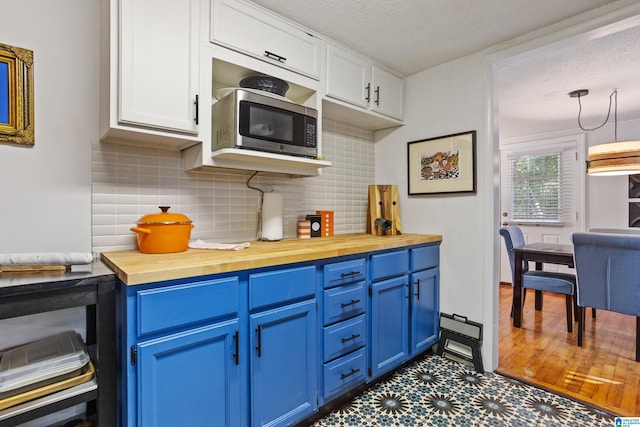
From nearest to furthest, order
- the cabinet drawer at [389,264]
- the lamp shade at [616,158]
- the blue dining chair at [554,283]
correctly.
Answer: the cabinet drawer at [389,264], the lamp shade at [616,158], the blue dining chair at [554,283]

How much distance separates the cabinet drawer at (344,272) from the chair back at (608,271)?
195 centimetres

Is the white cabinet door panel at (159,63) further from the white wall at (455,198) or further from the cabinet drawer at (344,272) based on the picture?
the white wall at (455,198)

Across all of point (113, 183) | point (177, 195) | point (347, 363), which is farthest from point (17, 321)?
point (347, 363)

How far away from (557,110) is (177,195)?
4.13m

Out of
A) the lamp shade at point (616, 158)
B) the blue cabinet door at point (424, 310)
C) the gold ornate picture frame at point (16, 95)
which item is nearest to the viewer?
the gold ornate picture frame at point (16, 95)

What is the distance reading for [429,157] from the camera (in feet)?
8.51

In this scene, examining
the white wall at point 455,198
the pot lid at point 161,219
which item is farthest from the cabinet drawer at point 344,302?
the white wall at point 455,198

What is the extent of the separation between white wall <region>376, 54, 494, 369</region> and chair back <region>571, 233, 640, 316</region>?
39.0 inches

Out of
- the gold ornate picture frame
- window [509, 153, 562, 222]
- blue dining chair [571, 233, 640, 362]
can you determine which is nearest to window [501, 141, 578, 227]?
window [509, 153, 562, 222]

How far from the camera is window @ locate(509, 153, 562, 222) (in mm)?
4781

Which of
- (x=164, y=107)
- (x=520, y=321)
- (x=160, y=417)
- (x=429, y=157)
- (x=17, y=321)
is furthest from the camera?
(x=520, y=321)

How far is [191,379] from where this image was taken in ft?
4.12

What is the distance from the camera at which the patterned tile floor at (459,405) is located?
5.67 ft

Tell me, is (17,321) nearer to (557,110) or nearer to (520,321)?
(520,321)
